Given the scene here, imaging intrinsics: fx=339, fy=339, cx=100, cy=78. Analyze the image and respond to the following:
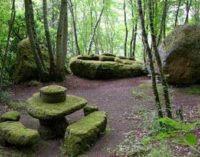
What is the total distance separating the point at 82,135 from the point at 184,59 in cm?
658

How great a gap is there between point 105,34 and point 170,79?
20630mm

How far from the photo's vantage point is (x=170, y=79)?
44.1ft

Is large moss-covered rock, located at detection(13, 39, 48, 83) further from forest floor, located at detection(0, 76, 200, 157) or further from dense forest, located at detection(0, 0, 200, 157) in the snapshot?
forest floor, located at detection(0, 76, 200, 157)

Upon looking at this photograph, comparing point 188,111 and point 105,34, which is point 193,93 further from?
point 105,34

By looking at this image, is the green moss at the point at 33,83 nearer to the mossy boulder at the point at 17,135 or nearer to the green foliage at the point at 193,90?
the mossy boulder at the point at 17,135

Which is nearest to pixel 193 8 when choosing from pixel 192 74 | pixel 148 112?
pixel 192 74

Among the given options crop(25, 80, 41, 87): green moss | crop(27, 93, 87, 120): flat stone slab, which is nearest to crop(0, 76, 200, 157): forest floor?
crop(25, 80, 41, 87): green moss

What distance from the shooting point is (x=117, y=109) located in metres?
11.5

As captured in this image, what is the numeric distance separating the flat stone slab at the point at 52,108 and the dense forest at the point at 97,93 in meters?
0.03

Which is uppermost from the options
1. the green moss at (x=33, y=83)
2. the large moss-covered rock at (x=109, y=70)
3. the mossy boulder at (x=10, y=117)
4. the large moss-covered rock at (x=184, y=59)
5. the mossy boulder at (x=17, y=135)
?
the large moss-covered rock at (x=184, y=59)

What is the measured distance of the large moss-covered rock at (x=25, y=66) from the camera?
620 inches

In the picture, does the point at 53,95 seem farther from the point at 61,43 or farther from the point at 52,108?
the point at 61,43

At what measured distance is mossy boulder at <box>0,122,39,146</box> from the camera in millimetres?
8391

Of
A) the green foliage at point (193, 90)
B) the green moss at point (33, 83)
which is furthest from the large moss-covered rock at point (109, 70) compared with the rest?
the green foliage at point (193, 90)
